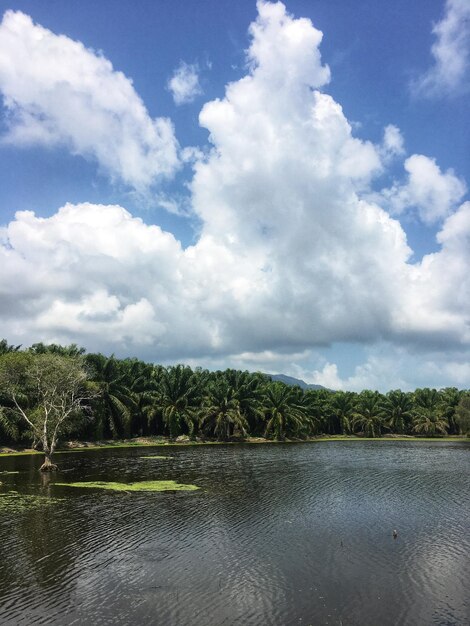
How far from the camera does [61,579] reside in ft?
58.5

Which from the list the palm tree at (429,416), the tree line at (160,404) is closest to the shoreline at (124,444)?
the tree line at (160,404)

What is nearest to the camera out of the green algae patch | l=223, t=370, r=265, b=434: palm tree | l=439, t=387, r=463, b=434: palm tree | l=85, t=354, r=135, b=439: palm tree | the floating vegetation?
the floating vegetation

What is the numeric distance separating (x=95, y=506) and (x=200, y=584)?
1542 centimetres

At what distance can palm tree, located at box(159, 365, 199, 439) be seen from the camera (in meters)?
90.2

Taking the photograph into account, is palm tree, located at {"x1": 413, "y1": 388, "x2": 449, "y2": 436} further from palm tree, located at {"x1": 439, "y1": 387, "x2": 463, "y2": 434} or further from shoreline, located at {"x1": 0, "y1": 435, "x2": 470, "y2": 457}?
shoreline, located at {"x1": 0, "y1": 435, "x2": 470, "y2": 457}

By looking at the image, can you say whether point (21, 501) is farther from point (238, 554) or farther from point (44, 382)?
point (44, 382)

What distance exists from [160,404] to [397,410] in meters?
73.3

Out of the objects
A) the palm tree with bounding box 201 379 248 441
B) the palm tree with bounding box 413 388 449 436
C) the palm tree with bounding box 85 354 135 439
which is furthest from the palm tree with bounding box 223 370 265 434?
the palm tree with bounding box 413 388 449 436

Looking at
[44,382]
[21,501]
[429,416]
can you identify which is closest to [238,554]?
[21,501]

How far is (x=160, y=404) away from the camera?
299 feet

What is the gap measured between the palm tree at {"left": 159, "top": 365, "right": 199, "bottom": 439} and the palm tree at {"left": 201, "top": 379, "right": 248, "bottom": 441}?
252 centimetres

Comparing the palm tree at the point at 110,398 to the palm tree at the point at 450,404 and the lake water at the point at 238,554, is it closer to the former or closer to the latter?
the lake water at the point at 238,554

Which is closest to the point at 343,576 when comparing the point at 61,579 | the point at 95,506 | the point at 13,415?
the point at 61,579

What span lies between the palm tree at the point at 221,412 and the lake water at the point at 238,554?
51202 millimetres
